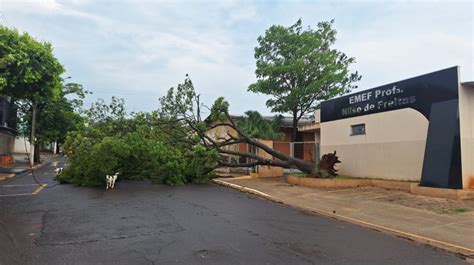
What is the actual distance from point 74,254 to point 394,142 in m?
13.2

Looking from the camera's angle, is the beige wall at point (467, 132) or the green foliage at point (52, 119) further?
the green foliage at point (52, 119)

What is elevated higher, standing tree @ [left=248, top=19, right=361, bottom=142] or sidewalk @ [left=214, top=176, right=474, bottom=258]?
standing tree @ [left=248, top=19, right=361, bottom=142]

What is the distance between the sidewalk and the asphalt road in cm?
52

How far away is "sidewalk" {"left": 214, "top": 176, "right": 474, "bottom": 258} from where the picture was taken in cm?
793

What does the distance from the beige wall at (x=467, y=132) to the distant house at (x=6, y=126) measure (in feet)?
96.5

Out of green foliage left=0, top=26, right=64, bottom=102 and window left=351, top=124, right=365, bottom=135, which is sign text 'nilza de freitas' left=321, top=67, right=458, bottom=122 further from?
green foliage left=0, top=26, right=64, bottom=102

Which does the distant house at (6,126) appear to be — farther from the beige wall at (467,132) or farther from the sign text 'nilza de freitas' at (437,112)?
the beige wall at (467,132)

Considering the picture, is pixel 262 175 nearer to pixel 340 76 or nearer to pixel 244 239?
pixel 340 76

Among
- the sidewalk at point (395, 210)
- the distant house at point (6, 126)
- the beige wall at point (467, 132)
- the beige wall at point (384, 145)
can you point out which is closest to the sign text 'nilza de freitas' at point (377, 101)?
the beige wall at point (384, 145)

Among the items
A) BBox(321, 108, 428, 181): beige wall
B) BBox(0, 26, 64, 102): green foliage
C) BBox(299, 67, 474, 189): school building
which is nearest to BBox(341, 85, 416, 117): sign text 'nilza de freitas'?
BBox(299, 67, 474, 189): school building

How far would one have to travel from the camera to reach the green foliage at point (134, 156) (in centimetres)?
1678

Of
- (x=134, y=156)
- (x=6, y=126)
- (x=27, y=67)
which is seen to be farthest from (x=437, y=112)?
(x=6, y=126)

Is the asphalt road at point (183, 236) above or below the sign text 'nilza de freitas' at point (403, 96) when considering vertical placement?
below

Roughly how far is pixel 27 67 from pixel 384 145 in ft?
50.8
